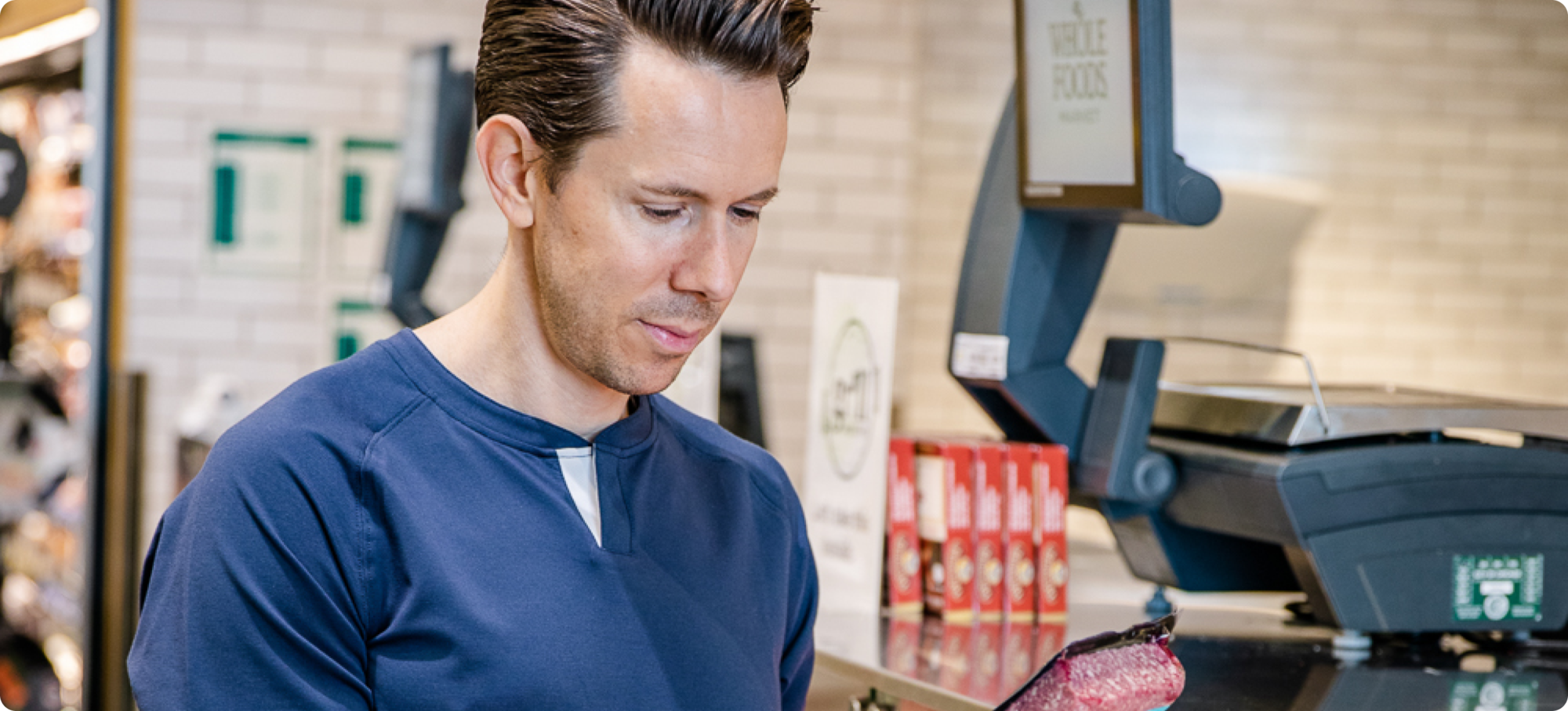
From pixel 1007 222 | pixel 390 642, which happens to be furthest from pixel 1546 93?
pixel 390 642

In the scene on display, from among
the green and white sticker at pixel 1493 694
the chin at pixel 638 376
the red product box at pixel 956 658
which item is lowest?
the red product box at pixel 956 658

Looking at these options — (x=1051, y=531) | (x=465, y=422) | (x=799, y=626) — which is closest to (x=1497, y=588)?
(x=1051, y=531)

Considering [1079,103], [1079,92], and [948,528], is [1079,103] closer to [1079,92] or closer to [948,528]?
[1079,92]

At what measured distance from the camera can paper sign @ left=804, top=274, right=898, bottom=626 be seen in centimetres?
207

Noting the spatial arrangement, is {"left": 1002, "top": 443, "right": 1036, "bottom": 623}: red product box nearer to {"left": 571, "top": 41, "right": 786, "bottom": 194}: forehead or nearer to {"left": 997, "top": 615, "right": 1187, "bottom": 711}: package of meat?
{"left": 997, "top": 615, "right": 1187, "bottom": 711}: package of meat

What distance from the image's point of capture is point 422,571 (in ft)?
3.51

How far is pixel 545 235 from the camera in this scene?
45.3 inches

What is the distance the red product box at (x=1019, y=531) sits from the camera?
2.02 metres

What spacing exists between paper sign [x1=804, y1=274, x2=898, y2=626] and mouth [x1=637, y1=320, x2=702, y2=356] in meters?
0.92

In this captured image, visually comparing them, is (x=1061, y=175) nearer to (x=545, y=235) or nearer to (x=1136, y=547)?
(x=1136, y=547)

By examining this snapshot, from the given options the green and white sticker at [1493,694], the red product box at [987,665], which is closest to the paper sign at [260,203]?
the red product box at [987,665]

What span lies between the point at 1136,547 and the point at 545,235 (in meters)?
1.18

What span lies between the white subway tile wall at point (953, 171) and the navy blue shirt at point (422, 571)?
11.6 ft

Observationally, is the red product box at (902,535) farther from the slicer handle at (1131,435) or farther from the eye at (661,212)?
the eye at (661,212)
